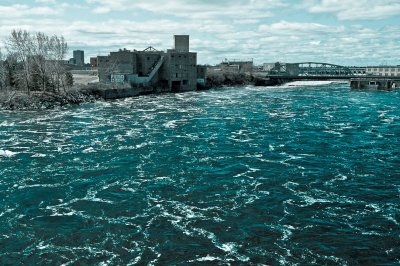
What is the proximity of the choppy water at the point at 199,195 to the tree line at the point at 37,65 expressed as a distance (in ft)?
87.9

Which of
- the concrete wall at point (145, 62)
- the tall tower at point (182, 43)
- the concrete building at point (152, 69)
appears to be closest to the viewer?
the concrete building at point (152, 69)

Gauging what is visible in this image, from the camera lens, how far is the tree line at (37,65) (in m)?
63.8

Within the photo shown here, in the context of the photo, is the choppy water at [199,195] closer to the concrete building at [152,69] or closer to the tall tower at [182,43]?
the concrete building at [152,69]

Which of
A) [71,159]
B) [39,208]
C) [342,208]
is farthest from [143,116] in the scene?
[342,208]

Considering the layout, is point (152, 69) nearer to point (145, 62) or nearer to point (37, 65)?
point (145, 62)

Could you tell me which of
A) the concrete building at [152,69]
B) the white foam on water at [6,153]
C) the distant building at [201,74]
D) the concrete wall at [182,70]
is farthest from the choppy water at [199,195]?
the distant building at [201,74]

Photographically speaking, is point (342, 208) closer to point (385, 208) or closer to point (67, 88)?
point (385, 208)

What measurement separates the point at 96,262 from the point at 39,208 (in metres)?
6.94

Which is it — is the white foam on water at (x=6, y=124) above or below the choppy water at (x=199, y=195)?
above

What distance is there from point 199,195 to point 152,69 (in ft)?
233

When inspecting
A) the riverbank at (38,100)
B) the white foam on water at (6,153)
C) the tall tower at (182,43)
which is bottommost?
the white foam on water at (6,153)

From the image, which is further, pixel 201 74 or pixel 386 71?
pixel 386 71

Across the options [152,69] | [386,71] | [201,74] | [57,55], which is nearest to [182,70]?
[152,69]

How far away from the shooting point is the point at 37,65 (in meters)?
67.4
